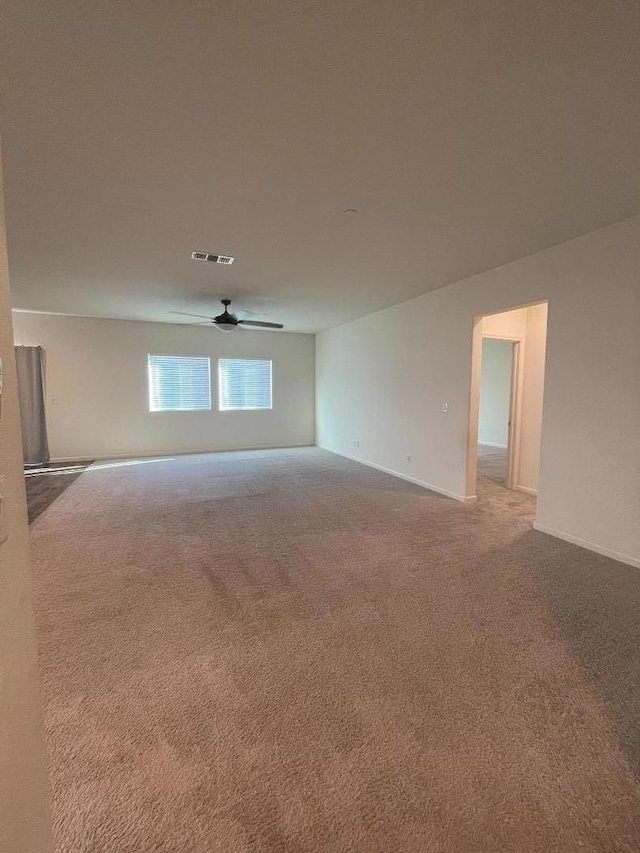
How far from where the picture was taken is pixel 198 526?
3709 millimetres

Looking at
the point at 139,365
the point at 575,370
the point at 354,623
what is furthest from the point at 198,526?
the point at 139,365

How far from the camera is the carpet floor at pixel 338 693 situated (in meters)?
1.18

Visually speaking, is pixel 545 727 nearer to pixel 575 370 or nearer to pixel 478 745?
pixel 478 745

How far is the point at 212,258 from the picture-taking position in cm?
370

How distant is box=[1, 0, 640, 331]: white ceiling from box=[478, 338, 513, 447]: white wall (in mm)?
5165

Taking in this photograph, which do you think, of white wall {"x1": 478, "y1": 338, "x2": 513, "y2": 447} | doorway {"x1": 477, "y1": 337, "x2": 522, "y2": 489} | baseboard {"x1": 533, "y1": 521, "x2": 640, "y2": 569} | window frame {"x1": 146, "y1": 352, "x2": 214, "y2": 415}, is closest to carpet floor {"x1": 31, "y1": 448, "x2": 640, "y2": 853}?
baseboard {"x1": 533, "y1": 521, "x2": 640, "y2": 569}

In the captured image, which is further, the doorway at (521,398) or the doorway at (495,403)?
the doorway at (495,403)

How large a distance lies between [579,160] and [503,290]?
73.0 inches

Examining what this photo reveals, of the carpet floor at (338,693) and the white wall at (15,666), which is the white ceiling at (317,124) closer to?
the white wall at (15,666)

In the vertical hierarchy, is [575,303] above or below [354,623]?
above

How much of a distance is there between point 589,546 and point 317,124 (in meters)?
3.79

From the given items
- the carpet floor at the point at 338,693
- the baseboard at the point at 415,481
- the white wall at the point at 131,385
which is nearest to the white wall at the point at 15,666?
the carpet floor at the point at 338,693

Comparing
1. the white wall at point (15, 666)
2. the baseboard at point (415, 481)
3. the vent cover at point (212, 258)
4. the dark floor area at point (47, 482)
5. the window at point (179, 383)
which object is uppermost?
the vent cover at point (212, 258)

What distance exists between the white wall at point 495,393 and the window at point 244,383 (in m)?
4.87
